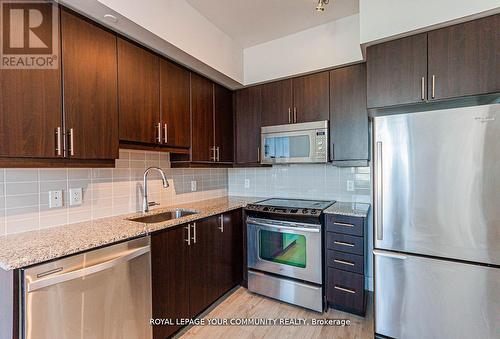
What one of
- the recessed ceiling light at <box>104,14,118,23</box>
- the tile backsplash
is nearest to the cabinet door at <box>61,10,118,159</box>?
the recessed ceiling light at <box>104,14,118,23</box>

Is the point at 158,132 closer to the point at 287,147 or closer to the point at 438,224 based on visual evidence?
the point at 287,147

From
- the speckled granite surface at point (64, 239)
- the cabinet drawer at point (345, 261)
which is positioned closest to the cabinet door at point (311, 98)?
the cabinet drawer at point (345, 261)

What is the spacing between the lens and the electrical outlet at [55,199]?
1.69 metres

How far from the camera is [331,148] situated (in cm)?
250

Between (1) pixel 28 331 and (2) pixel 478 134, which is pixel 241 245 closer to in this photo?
(1) pixel 28 331

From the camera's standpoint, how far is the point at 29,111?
4.42 ft

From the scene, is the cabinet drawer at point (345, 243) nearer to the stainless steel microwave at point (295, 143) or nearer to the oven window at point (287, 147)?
the stainless steel microwave at point (295, 143)

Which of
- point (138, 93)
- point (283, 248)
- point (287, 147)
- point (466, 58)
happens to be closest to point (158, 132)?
point (138, 93)

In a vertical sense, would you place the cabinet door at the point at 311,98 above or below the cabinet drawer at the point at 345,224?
above

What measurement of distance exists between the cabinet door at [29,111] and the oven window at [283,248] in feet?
6.18

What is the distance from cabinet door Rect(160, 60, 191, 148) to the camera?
2.14 m

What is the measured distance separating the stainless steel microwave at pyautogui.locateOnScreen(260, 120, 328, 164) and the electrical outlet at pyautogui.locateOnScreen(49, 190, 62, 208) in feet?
6.20

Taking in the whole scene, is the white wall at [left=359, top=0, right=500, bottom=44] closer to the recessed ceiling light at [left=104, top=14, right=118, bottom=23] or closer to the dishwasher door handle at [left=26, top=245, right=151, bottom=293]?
the recessed ceiling light at [left=104, top=14, right=118, bottom=23]

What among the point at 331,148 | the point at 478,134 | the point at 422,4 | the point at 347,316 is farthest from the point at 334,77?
the point at 347,316
